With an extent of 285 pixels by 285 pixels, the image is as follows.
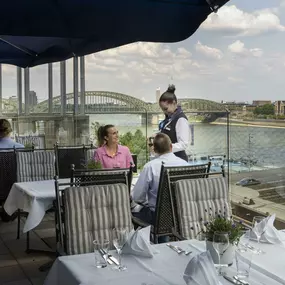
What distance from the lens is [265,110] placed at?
13.4 feet

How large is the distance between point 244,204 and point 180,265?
2.45 m

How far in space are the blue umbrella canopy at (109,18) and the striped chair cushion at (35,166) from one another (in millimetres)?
1442

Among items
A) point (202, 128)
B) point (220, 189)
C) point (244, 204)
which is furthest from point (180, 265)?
point (202, 128)

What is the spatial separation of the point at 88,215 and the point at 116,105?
4.70 meters

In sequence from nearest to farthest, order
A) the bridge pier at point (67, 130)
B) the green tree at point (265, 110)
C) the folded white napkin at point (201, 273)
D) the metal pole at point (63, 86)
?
1. the folded white napkin at point (201, 273)
2. the green tree at point (265, 110)
3. the bridge pier at point (67, 130)
4. the metal pole at point (63, 86)

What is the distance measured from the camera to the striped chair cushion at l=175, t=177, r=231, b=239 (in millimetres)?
2783

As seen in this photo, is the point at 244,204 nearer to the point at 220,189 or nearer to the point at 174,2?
the point at 220,189

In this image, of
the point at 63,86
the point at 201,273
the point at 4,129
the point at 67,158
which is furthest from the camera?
the point at 63,86

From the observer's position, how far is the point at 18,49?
6.44m

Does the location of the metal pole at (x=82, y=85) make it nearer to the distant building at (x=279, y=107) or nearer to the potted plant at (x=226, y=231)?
the distant building at (x=279, y=107)

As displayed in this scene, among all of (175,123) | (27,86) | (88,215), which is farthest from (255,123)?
(27,86)

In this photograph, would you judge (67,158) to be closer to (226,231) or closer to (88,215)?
(88,215)

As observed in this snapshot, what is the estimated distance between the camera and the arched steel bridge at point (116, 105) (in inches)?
207

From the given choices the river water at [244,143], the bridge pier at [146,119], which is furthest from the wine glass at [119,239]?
the bridge pier at [146,119]
